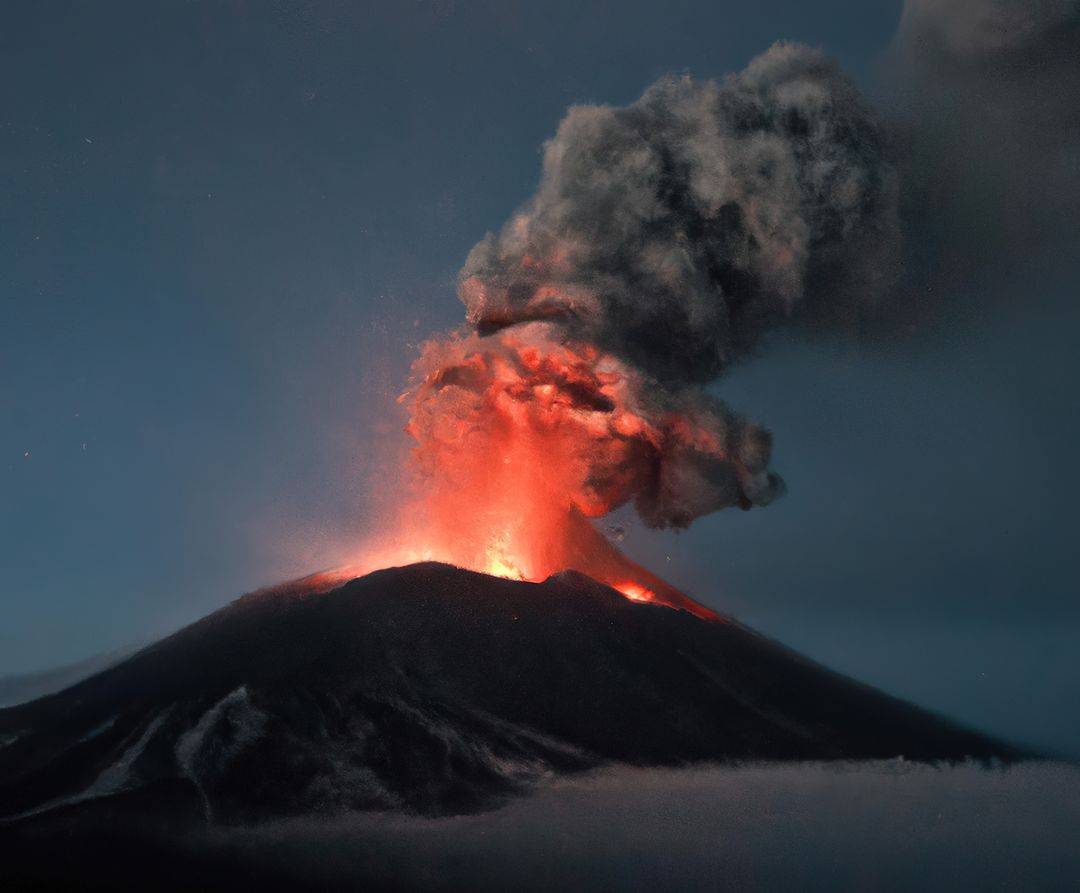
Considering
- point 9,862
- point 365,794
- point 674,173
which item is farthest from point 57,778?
point 674,173

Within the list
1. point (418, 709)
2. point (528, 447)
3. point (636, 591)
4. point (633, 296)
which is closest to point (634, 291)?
point (633, 296)

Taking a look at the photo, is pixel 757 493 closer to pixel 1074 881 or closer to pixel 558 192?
pixel 558 192

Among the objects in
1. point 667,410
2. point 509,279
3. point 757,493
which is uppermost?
point 509,279

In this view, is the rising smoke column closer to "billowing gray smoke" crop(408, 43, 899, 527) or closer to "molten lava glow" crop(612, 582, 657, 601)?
"billowing gray smoke" crop(408, 43, 899, 527)

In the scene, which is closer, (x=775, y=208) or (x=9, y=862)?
(x=9, y=862)

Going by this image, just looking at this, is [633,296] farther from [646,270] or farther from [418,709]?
[418,709]

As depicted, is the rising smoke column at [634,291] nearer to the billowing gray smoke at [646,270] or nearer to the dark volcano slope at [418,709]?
the billowing gray smoke at [646,270]
